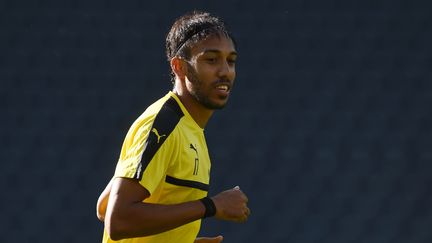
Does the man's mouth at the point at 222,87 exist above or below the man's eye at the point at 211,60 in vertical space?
below

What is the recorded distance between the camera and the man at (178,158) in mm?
2592

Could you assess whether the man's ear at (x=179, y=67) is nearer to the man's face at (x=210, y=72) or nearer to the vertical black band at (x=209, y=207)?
the man's face at (x=210, y=72)

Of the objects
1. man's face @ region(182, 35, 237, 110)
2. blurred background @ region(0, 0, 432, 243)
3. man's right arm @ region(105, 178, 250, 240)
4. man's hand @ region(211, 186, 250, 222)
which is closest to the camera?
man's right arm @ region(105, 178, 250, 240)

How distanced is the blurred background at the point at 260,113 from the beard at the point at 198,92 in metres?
2.28

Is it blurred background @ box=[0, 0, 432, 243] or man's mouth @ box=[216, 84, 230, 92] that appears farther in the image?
blurred background @ box=[0, 0, 432, 243]

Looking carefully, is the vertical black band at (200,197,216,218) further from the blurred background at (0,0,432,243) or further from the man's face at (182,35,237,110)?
the blurred background at (0,0,432,243)

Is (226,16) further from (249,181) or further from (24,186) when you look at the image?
(24,186)

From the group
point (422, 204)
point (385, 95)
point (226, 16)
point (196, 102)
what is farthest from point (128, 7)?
point (196, 102)

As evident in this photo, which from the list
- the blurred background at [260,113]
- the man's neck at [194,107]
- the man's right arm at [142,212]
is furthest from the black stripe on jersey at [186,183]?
the blurred background at [260,113]

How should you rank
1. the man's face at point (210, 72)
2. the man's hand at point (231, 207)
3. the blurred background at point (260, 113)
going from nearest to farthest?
the man's hand at point (231, 207), the man's face at point (210, 72), the blurred background at point (260, 113)

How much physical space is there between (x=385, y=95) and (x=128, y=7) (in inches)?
61.8

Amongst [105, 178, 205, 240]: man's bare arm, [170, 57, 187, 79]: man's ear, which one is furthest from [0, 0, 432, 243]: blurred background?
[105, 178, 205, 240]: man's bare arm

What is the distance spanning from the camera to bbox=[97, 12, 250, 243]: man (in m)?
2.59

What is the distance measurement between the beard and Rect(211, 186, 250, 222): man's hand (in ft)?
1.13
